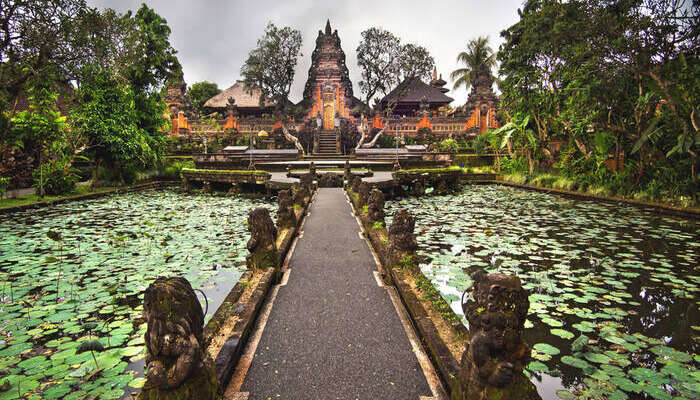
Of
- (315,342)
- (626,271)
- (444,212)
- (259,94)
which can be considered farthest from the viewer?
(259,94)

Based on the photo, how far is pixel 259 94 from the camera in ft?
102

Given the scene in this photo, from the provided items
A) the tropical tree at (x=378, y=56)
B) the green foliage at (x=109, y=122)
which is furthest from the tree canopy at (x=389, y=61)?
the green foliage at (x=109, y=122)

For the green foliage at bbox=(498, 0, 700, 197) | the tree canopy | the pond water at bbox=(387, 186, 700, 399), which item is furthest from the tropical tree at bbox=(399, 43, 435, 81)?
the pond water at bbox=(387, 186, 700, 399)

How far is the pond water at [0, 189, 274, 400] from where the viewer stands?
226cm

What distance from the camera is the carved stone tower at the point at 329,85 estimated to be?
2877 cm

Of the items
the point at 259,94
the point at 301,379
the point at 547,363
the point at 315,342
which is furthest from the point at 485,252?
the point at 259,94

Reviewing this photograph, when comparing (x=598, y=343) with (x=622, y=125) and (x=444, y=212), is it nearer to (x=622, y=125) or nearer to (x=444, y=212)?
(x=444, y=212)

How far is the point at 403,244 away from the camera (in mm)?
3871

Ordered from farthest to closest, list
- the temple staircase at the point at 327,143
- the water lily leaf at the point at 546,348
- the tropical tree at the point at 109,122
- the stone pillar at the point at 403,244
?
the temple staircase at the point at 327,143 < the tropical tree at the point at 109,122 < the stone pillar at the point at 403,244 < the water lily leaf at the point at 546,348

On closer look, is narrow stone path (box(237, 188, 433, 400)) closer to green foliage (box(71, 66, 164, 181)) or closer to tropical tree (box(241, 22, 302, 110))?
green foliage (box(71, 66, 164, 181))

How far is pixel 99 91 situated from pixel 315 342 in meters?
14.8

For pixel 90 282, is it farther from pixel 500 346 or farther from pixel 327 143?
pixel 327 143

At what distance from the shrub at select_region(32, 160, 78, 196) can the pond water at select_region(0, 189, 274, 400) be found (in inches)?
119

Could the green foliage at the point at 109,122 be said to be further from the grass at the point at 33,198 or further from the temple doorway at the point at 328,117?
the temple doorway at the point at 328,117
